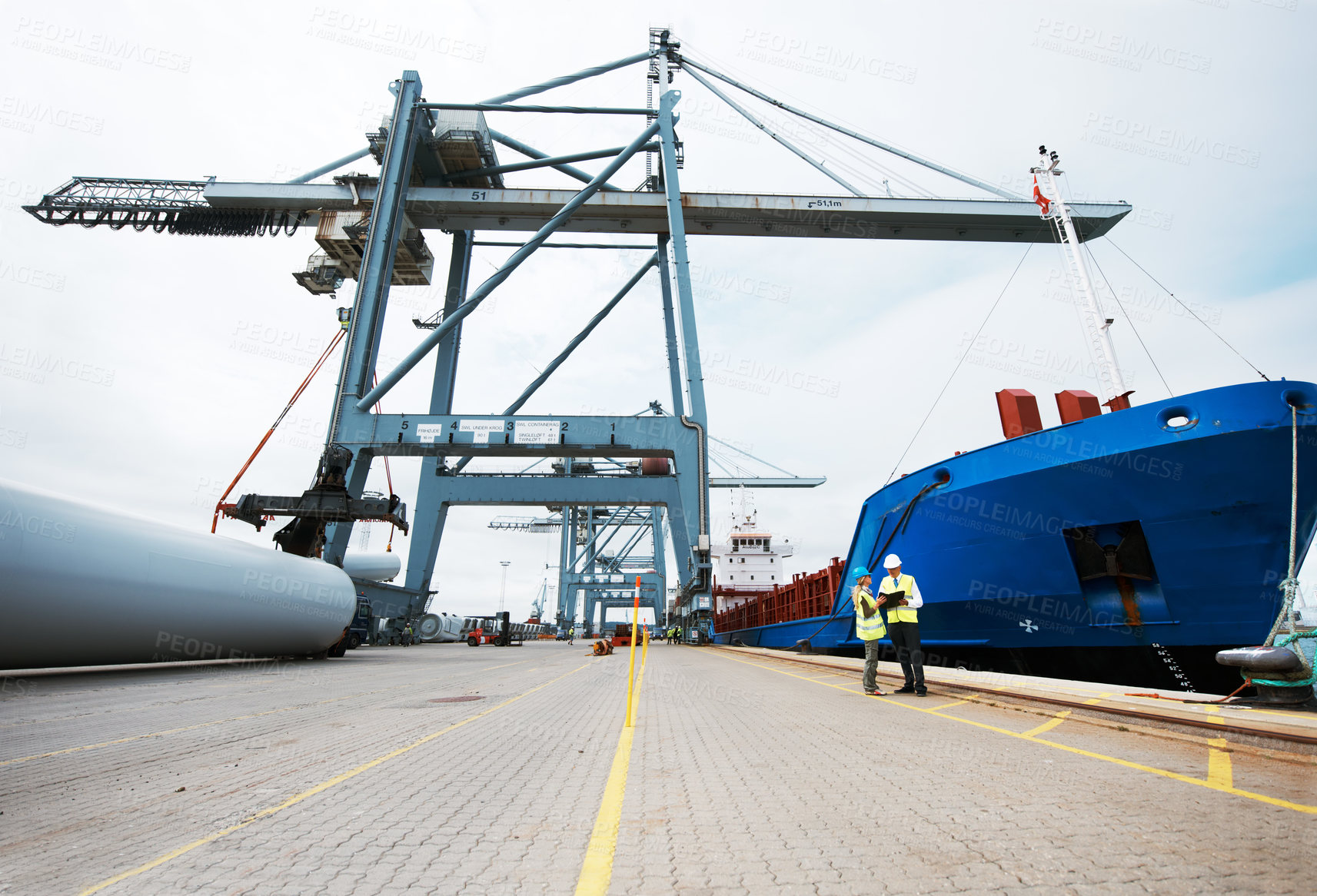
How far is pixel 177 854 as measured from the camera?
82.4 inches

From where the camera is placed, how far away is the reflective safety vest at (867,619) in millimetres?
6273

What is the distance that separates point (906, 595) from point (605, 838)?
4891mm

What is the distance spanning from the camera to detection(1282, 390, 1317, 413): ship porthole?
20.7ft

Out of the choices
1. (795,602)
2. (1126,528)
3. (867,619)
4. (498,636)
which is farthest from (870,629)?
(498,636)

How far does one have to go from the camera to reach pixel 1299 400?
6.34 meters

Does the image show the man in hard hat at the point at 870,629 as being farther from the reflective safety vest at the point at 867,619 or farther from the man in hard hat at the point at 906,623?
the man in hard hat at the point at 906,623

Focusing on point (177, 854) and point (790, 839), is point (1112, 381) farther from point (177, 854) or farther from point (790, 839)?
point (177, 854)

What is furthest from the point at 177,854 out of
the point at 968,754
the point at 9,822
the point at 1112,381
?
the point at 1112,381

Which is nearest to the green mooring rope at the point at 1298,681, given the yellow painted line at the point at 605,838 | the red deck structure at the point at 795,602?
the yellow painted line at the point at 605,838

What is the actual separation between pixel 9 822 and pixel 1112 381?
12157 mm

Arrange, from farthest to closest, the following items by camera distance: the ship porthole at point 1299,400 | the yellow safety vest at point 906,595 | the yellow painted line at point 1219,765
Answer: the ship porthole at point 1299,400
the yellow safety vest at point 906,595
the yellow painted line at point 1219,765

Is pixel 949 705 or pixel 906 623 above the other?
pixel 906 623

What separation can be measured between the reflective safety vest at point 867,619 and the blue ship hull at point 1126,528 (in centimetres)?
302

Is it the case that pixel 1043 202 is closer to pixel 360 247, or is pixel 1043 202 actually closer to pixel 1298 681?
pixel 1298 681
